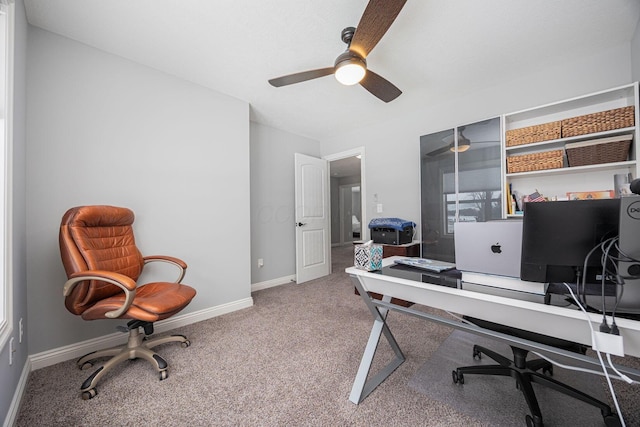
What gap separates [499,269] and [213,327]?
236 centimetres

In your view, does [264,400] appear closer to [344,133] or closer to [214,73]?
[214,73]

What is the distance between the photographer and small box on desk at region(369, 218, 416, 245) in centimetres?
299

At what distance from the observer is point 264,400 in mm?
1400

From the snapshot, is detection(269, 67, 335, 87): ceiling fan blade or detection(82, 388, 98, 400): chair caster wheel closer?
detection(82, 388, 98, 400): chair caster wheel

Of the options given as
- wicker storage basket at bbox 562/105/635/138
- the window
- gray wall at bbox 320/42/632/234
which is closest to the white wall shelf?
wicker storage basket at bbox 562/105/635/138

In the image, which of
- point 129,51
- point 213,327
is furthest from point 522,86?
point 213,327

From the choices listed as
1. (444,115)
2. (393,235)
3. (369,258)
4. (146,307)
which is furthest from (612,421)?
(444,115)

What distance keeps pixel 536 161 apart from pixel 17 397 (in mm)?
4031

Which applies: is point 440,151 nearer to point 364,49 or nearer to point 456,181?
point 456,181

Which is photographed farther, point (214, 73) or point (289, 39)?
point (214, 73)

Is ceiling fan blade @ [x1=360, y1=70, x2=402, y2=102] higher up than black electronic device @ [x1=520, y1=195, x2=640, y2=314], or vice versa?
ceiling fan blade @ [x1=360, y1=70, x2=402, y2=102]

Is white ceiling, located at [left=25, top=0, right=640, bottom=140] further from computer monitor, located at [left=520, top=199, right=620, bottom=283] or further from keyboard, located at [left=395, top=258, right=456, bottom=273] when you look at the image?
keyboard, located at [left=395, top=258, right=456, bottom=273]

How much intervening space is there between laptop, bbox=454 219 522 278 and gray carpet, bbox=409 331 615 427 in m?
0.76

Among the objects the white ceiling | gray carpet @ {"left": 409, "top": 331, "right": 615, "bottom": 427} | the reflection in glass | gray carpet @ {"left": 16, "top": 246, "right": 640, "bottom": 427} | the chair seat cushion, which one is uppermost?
the white ceiling
